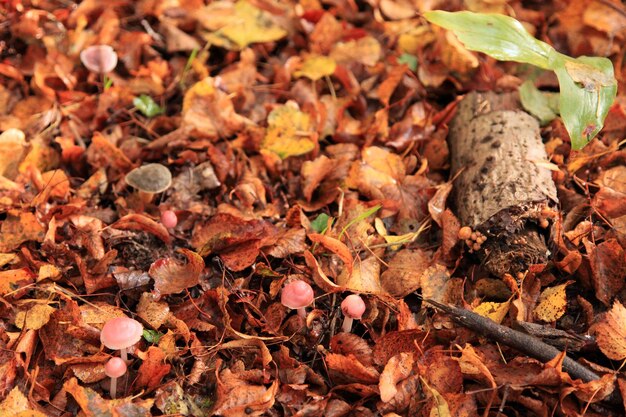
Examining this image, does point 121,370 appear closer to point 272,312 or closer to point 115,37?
point 272,312

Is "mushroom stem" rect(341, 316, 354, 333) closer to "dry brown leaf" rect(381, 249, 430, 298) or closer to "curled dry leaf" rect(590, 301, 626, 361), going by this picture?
"dry brown leaf" rect(381, 249, 430, 298)

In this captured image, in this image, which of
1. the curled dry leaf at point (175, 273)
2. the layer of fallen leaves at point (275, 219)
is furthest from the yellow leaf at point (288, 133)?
the curled dry leaf at point (175, 273)

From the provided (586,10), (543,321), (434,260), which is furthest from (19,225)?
(586,10)

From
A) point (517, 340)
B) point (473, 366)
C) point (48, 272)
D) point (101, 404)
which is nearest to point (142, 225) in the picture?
point (48, 272)

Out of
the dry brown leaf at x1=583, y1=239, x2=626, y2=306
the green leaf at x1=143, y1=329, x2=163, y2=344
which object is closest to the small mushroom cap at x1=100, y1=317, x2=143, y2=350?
the green leaf at x1=143, y1=329, x2=163, y2=344

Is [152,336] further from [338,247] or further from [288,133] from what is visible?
[288,133]

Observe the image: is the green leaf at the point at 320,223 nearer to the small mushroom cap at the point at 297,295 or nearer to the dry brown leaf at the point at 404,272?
the dry brown leaf at the point at 404,272
